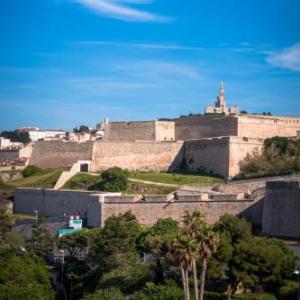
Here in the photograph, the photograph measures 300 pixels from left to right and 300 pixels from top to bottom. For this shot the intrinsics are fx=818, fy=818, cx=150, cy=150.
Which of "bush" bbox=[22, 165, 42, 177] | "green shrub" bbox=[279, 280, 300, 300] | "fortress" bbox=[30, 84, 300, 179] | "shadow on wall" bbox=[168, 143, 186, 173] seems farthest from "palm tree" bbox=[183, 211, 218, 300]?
"bush" bbox=[22, 165, 42, 177]

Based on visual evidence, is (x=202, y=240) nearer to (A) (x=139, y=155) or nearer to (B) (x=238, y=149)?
(B) (x=238, y=149)

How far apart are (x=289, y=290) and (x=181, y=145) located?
27.2 m

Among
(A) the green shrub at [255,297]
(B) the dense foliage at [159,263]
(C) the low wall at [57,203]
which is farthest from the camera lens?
(C) the low wall at [57,203]

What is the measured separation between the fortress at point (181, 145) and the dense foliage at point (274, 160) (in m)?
0.87

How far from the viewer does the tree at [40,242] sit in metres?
36.0

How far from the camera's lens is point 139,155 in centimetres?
5288

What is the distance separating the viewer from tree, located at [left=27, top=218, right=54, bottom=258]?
118 feet

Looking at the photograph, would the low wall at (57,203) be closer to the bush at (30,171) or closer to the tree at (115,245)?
the tree at (115,245)

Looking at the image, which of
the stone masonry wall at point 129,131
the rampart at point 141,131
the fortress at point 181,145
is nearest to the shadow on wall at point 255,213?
the fortress at point 181,145

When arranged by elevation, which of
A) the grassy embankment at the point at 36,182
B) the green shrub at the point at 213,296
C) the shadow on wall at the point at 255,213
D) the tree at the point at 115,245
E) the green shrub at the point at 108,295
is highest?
the grassy embankment at the point at 36,182

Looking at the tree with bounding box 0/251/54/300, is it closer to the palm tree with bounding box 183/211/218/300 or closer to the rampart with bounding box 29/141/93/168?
the palm tree with bounding box 183/211/218/300

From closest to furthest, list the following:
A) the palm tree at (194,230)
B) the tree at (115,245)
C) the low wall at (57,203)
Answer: the palm tree at (194,230)
the tree at (115,245)
the low wall at (57,203)

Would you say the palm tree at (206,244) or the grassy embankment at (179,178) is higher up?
the grassy embankment at (179,178)

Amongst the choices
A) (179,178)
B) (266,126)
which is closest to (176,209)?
(179,178)
